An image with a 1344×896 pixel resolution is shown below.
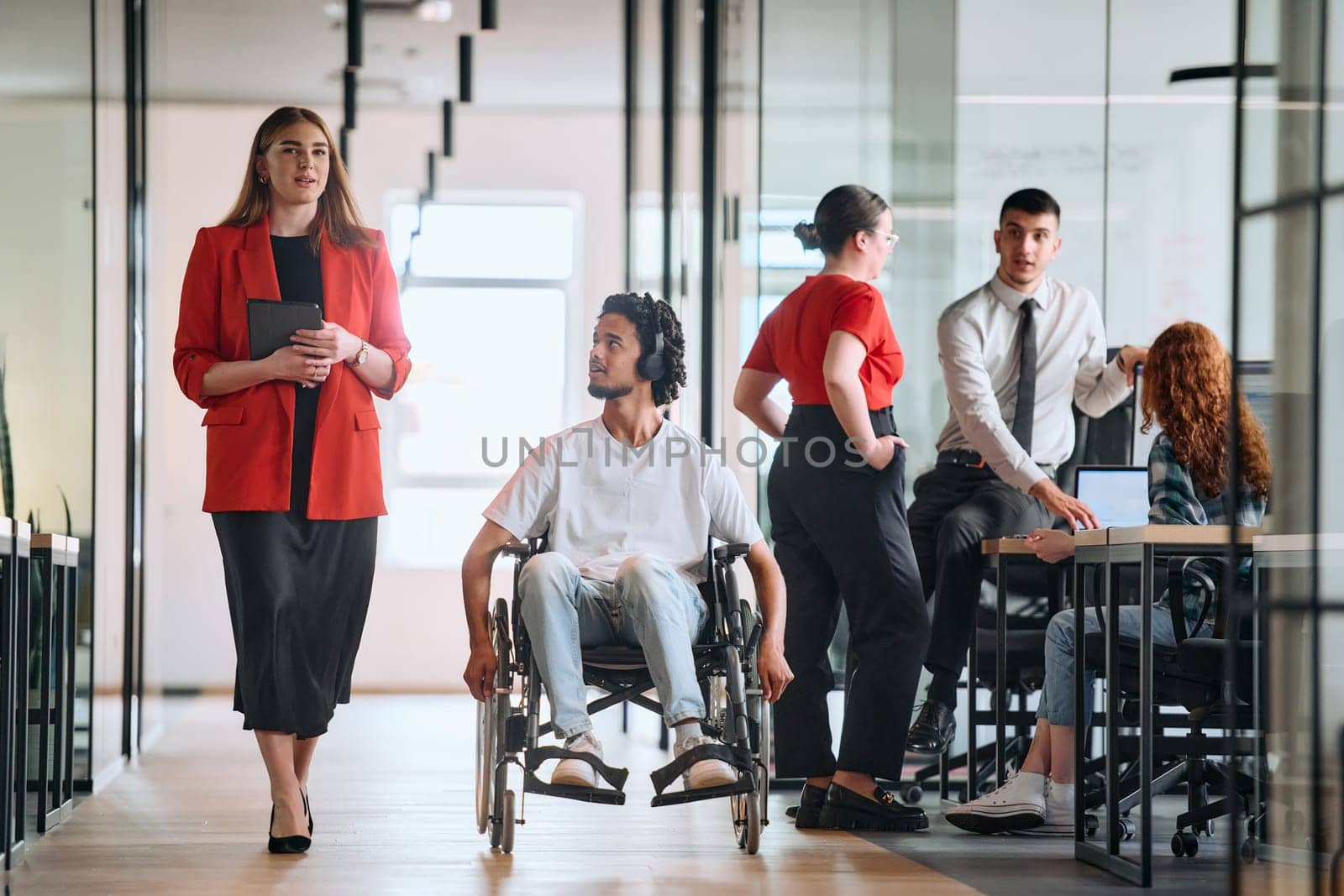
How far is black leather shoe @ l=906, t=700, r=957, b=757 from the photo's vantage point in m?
3.70

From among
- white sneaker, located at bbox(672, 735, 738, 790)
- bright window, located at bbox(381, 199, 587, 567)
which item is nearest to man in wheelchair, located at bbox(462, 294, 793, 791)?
white sneaker, located at bbox(672, 735, 738, 790)

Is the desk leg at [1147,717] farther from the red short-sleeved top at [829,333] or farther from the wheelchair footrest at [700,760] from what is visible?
the red short-sleeved top at [829,333]

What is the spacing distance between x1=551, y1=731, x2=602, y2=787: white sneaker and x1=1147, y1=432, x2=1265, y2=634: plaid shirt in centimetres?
115

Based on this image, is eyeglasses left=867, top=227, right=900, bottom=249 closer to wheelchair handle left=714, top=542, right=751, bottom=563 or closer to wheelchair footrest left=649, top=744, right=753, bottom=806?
wheelchair handle left=714, top=542, right=751, bottom=563

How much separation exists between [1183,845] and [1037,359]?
1279 millimetres

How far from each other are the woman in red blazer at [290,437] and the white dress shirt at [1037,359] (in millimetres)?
1432

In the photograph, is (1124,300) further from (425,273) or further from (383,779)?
(425,273)

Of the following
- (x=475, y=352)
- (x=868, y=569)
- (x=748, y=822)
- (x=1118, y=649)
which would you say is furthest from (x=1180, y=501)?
(x=475, y=352)

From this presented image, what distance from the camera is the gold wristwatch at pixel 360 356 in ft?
9.98

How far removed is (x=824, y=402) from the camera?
3443mm

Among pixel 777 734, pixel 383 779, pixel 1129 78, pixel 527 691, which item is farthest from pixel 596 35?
pixel 527 691

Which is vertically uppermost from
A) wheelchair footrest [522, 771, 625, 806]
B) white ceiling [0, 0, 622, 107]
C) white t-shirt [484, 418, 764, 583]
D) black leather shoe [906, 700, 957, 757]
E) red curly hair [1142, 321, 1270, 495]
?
white ceiling [0, 0, 622, 107]

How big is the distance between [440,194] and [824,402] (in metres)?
5.55

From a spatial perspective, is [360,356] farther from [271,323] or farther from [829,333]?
[829,333]
